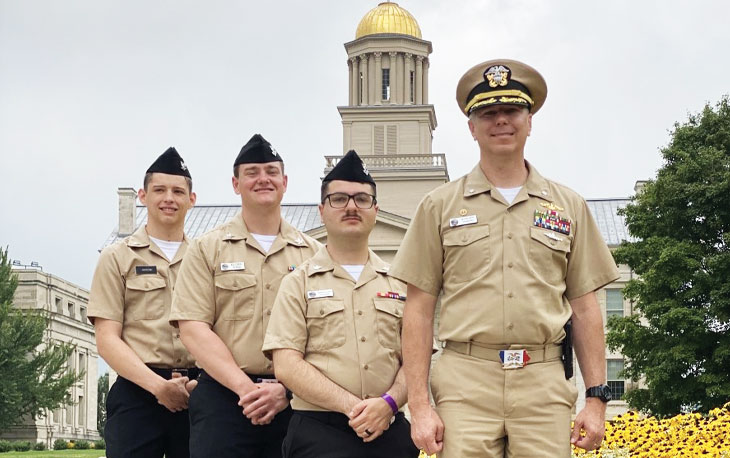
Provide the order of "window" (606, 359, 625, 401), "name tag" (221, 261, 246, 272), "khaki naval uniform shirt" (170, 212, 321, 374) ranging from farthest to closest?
"window" (606, 359, 625, 401)
"name tag" (221, 261, 246, 272)
"khaki naval uniform shirt" (170, 212, 321, 374)

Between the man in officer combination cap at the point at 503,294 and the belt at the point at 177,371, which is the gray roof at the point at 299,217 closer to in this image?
the belt at the point at 177,371

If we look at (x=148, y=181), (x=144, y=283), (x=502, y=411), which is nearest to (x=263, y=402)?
(x=144, y=283)

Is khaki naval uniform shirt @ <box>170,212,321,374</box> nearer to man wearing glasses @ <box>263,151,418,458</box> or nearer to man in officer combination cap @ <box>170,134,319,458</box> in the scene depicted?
man in officer combination cap @ <box>170,134,319,458</box>

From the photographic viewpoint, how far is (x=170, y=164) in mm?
8398

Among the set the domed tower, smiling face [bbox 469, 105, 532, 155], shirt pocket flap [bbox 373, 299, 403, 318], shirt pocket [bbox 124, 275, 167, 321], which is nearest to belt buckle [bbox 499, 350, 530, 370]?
smiling face [bbox 469, 105, 532, 155]

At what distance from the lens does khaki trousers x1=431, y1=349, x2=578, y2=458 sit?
560 centimetres

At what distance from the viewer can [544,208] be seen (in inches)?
235

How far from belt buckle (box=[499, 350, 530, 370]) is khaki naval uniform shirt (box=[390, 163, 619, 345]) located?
2.0 inches

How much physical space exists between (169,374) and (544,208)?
126 inches

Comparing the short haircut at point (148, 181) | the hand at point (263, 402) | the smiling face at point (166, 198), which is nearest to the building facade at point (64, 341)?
the short haircut at point (148, 181)

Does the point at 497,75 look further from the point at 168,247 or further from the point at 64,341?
the point at 64,341

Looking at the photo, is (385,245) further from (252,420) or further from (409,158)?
(252,420)

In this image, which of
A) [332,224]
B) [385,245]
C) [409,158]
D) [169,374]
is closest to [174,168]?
[169,374]

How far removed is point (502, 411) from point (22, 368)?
5150 centimetres
